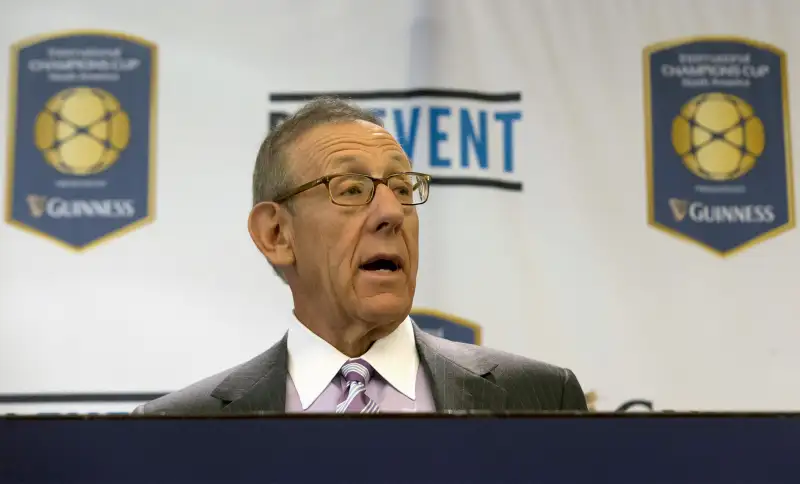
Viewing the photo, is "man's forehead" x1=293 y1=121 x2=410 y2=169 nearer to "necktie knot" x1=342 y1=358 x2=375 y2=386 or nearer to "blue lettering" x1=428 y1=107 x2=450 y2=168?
"necktie knot" x1=342 y1=358 x2=375 y2=386

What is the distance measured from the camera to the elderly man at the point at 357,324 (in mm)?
1247

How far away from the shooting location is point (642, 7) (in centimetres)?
236

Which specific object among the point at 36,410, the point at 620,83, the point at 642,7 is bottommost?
the point at 36,410

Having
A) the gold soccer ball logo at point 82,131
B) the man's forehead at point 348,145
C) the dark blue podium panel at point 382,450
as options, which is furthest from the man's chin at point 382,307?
the gold soccer ball logo at point 82,131

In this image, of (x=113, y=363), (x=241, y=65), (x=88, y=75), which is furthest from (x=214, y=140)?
(x=113, y=363)

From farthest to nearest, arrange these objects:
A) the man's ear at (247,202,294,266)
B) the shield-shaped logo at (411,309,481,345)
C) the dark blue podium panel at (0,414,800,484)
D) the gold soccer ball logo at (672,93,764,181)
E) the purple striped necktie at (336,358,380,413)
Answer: the gold soccer ball logo at (672,93,764,181), the shield-shaped logo at (411,309,481,345), the man's ear at (247,202,294,266), the purple striped necktie at (336,358,380,413), the dark blue podium panel at (0,414,800,484)

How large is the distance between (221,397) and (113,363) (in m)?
1.07

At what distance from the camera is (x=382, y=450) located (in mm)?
548

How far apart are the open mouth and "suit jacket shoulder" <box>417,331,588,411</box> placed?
0.12 meters

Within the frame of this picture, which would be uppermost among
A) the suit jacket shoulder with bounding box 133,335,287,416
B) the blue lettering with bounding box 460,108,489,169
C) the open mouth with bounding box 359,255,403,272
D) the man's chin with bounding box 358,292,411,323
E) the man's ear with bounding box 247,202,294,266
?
the blue lettering with bounding box 460,108,489,169

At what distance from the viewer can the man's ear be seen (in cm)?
137

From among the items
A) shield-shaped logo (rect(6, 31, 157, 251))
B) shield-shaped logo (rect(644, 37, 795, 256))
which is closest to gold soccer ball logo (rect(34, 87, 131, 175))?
shield-shaped logo (rect(6, 31, 157, 251))

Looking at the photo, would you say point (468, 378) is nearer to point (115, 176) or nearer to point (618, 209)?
point (618, 209)

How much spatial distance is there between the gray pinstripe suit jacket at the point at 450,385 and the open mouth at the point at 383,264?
12 cm
